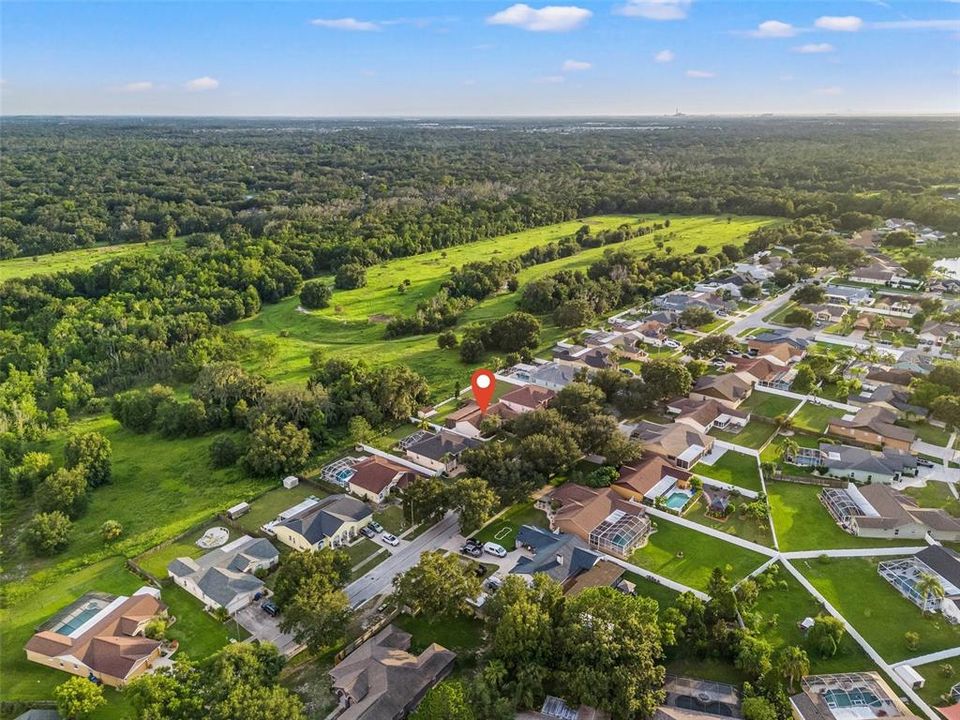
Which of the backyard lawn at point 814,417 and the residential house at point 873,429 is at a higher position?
the residential house at point 873,429

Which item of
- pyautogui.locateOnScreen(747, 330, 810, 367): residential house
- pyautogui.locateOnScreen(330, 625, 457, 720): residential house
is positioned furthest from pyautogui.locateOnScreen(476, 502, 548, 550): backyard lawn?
pyautogui.locateOnScreen(747, 330, 810, 367): residential house

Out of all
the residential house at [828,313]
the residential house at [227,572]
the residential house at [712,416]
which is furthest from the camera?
the residential house at [828,313]

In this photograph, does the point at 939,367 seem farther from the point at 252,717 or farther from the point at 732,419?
the point at 252,717

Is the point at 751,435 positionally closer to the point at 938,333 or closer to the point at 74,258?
the point at 938,333

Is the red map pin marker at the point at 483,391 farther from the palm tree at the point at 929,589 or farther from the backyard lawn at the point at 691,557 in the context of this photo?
the palm tree at the point at 929,589

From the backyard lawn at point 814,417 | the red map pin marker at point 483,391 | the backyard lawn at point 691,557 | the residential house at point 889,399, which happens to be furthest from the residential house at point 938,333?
the red map pin marker at point 483,391

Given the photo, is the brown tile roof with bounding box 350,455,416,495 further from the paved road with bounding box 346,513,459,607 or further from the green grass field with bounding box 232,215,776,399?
the green grass field with bounding box 232,215,776,399
